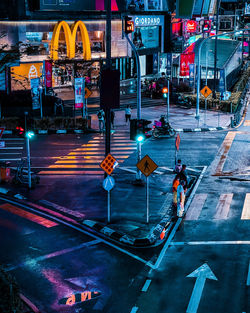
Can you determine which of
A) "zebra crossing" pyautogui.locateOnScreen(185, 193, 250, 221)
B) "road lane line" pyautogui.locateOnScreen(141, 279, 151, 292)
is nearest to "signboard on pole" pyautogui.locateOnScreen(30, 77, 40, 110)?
"zebra crossing" pyautogui.locateOnScreen(185, 193, 250, 221)

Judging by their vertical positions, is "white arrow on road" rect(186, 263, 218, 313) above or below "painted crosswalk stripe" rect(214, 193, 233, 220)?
above

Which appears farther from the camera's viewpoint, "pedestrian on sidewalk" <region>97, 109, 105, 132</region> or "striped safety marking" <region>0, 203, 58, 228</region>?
"pedestrian on sidewalk" <region>97, 109, 105, 132</region>

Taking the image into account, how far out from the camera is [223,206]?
2342 centimetres

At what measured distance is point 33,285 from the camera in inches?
621

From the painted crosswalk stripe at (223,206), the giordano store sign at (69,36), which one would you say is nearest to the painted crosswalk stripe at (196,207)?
the painted crosswalk stripe at (223,206)

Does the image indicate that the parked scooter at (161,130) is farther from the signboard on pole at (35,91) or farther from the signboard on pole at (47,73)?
the signboard on pole at (47,73)

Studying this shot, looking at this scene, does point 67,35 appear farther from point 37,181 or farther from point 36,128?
point 37,181

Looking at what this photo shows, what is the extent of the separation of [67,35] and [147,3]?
50.6 feet

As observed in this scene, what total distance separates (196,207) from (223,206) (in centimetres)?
114

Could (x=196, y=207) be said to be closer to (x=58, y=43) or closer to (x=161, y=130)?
(x=161, y=130)

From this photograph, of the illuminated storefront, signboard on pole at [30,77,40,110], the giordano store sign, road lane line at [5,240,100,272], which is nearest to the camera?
road lane line at [5,240,100,272]

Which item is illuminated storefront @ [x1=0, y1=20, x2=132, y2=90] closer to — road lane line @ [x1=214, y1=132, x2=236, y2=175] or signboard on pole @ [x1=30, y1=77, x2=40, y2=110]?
signboard on pole @ [x1=30, y1=77, x2=40, y2=110]

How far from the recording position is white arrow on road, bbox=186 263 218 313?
1427cm

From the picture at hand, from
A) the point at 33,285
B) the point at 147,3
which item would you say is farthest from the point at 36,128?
the point at 147,3
